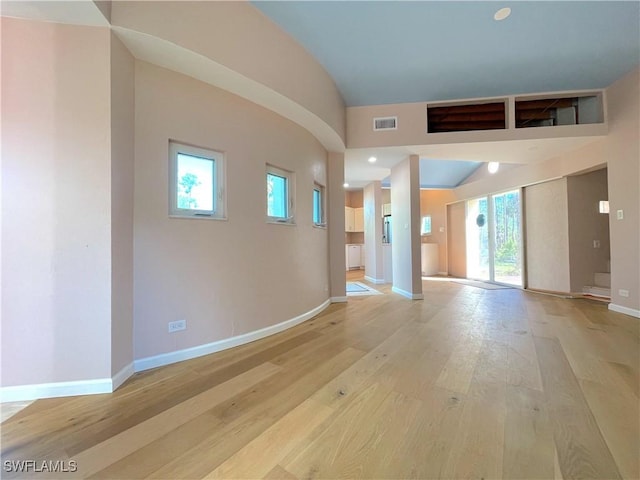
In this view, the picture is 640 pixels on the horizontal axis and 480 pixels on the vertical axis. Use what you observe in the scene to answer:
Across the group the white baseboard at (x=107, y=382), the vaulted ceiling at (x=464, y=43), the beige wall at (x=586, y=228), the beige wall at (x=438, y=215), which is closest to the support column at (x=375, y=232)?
the beige wall at (x=438, y=215)

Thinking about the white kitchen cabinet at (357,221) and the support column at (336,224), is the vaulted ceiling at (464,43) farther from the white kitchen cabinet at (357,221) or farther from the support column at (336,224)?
the white kitchen cabinet at (357,221)

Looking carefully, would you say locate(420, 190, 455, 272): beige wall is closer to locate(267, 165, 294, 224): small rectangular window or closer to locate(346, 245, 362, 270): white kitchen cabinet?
locate(346, 245, 362, 270): white kitchen cabinet

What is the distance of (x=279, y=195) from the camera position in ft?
10.6

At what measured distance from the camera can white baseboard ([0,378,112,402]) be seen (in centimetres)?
164

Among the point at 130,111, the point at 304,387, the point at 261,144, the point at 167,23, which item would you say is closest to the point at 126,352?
the point at 304,387

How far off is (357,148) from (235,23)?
98.4 inches

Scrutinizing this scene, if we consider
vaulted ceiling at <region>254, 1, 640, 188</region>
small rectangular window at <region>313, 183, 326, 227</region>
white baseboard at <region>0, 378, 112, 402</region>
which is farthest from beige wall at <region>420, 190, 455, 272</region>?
white baseboard at <region>0, 378, 112, 402</region>

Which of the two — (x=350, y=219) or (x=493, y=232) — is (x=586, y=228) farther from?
(x=350, y=219)

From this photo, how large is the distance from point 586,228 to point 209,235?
618 centimetres

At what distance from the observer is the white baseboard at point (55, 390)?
164 cm

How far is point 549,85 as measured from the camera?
365cm

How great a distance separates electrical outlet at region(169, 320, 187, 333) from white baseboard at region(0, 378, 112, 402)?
0.50 meters

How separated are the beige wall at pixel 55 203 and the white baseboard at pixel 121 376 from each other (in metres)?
0.09

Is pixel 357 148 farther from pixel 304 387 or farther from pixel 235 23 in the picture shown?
pixel 304 387
